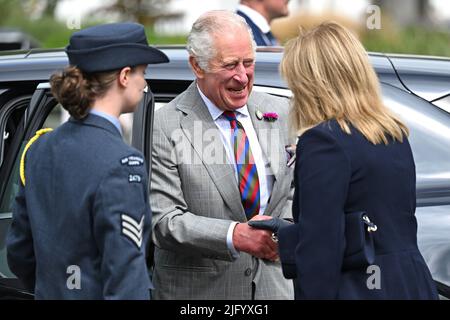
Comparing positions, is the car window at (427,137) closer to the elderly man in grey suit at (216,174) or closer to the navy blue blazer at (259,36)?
the elderly man in grey suit at (216,174)

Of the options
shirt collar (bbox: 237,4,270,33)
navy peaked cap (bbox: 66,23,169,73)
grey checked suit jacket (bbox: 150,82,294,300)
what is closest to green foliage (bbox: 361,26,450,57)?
shirt collar (bbox: 237,4,270,33)

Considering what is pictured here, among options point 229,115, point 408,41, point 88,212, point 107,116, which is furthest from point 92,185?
point 408,41

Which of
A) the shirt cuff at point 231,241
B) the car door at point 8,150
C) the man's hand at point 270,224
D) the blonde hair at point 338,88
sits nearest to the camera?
the blonde hair at point 338,88

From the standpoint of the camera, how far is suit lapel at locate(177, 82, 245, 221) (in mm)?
3551

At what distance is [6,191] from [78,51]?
3.84ft

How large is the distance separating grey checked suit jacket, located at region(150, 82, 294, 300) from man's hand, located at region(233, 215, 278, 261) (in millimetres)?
59

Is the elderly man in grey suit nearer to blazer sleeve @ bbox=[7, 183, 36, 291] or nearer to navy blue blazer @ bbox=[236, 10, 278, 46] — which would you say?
blazer sleeve @ bbox=[7, 183, 36, 291]

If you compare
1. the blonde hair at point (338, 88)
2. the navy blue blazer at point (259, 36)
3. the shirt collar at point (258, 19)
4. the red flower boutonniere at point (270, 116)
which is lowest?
the blonde hair at point (338, 88)

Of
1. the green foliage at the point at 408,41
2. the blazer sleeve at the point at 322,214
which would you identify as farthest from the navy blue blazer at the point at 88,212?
the green foliage at the point at 408,41

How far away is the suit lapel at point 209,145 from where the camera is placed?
3.55 metres

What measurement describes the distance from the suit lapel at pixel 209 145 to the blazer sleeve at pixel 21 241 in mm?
716

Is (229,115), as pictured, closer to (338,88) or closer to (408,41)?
(338,88)
